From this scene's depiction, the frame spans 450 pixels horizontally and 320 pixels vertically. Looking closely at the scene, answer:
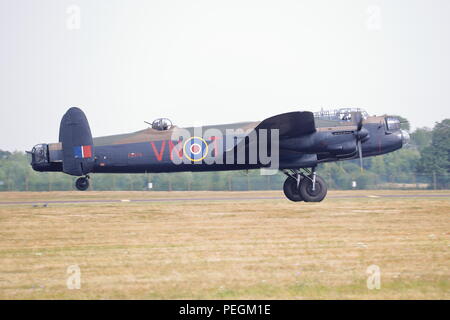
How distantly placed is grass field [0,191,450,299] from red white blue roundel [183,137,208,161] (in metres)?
3.34

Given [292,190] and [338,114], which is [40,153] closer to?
[292,190]

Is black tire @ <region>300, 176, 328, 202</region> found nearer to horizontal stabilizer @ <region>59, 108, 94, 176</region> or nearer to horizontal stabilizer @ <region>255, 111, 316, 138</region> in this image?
horizontal stabilizer @ <region>255, 111, 316, 138</region>

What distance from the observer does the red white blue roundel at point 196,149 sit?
23547 mm

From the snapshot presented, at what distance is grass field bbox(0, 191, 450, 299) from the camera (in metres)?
9.41

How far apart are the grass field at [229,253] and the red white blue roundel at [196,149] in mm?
3344

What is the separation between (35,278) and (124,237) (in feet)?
15.9

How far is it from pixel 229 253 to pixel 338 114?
504 inches

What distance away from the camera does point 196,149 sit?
2358 centimetres

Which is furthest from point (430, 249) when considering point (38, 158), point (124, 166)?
point (38, 158)

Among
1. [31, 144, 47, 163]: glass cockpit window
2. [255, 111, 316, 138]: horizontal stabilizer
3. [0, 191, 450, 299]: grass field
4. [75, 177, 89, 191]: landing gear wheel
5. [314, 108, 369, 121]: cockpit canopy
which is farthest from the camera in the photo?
[75, 177, 89, 191]: landing gear wheel

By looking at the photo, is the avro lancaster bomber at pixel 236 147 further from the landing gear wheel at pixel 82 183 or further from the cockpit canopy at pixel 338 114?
the landing gear wheel at pixel 82 183
